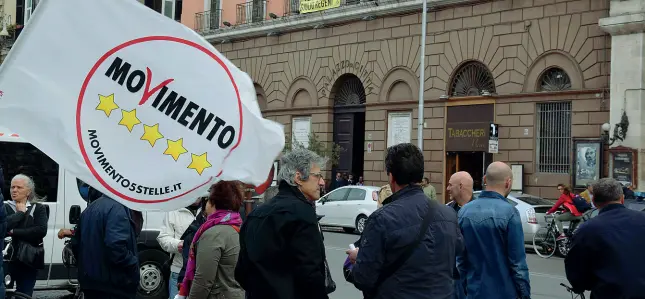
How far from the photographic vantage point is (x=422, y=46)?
2920cm

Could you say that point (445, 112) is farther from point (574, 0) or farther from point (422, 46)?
point (574, 0)

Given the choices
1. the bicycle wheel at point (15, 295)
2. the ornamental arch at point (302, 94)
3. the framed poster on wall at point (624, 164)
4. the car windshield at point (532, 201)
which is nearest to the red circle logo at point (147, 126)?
the bicycle wheel at point (15, 295)

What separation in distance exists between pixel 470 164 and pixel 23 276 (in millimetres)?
22629

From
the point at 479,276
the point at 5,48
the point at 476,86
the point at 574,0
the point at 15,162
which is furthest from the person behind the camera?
the point at 5,48

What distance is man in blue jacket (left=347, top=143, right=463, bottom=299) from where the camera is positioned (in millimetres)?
4484

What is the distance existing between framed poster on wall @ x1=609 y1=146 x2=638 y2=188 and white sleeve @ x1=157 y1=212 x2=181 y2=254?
1866 cm

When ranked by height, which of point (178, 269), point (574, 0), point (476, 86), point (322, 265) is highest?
point (574, 0)

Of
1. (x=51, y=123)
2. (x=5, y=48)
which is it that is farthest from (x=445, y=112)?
(x=5, y=48)

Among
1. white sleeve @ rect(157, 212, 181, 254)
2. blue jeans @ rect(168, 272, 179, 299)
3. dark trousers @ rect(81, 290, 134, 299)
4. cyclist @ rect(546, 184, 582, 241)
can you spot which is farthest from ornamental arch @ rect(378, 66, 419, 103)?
dark trousers @ rect(81, 290, 134, 299)

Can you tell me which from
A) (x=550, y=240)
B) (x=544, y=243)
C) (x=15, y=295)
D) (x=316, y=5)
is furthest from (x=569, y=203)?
(x=316, y=5)

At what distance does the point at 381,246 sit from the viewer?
14.7 ft

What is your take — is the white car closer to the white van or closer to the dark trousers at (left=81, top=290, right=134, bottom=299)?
the white van

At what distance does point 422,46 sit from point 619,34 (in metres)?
7.17

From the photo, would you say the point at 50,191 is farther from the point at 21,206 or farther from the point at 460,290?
the point at 460,290
